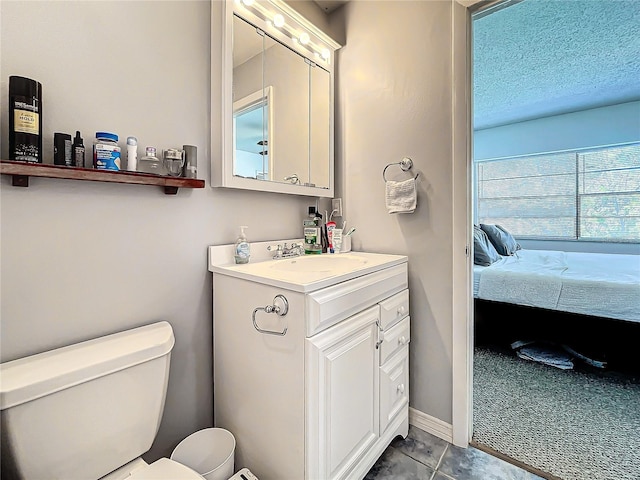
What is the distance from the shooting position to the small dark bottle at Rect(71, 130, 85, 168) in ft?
3.10

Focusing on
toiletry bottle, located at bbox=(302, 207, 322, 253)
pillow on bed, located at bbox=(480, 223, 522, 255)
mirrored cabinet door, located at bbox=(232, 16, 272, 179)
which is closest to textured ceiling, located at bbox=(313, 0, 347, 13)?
mirrored cabinet door, located at bbox=(232, 16, 272, 179)

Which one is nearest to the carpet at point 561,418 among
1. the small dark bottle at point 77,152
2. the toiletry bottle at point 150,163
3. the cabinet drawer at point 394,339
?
the cabinet drawer at point 394,339

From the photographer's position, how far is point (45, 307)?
937mm

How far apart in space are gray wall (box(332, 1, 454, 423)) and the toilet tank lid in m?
1.20

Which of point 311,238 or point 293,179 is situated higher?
point 293,179

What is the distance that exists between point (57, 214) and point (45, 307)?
0.96 feet

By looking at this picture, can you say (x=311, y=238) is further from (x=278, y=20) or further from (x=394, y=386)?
(x=278, y=20)

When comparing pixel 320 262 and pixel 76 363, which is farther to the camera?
pixel 320 262

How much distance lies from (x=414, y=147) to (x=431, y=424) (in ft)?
4.76

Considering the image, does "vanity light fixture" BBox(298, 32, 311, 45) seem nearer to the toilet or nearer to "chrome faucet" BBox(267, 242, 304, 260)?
"chrome faucet" BBox(267, 242, 304, 260)

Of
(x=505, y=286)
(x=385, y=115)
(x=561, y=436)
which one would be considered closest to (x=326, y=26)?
(x=385, y=115)

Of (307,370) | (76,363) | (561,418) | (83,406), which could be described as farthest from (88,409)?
(561,418)

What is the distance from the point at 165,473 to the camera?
0.87m

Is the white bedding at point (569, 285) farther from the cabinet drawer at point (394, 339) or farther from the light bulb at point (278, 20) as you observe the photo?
the light bulb at point (278, 20)
